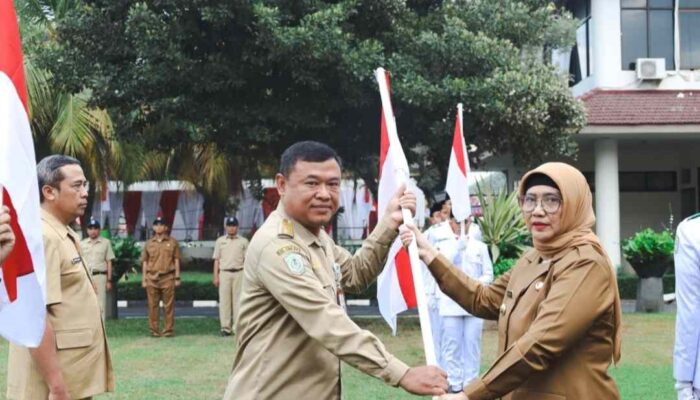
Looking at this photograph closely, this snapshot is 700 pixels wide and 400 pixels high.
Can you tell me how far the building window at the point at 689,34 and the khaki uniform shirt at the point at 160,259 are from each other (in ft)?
44.3

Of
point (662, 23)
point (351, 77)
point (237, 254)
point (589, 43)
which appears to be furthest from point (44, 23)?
point (662, 23)

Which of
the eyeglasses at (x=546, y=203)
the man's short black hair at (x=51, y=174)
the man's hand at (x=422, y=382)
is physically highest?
the man's short black hair at (x=51, y=174)

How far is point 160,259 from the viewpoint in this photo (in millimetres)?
15164

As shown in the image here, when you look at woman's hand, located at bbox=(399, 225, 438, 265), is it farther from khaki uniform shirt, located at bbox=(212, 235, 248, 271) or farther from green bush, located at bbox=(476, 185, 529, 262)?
khaki uniform shirt, located at bbox=(212, 235, 248, 271)

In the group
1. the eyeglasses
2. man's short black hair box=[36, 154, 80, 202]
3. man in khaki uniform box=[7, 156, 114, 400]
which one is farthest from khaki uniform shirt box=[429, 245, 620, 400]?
man's short black hair box=[36, 154, 80, 202]

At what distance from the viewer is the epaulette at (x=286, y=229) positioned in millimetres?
3708

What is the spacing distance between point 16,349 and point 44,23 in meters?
16.1

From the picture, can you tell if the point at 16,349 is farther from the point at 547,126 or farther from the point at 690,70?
the point at 690,70

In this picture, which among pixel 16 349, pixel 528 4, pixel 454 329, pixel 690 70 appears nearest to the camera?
pixel 16 349

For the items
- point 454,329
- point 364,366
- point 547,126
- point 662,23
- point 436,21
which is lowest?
point 454,329

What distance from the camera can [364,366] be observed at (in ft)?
11.4

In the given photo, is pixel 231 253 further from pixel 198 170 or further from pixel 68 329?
pixel 198 170

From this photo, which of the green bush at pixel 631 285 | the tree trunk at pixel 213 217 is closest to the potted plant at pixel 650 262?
the green bush at pixel 631 285

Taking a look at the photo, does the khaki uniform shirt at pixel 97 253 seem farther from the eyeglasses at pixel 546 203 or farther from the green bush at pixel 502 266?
the eyeglasses at pixel 546 203
